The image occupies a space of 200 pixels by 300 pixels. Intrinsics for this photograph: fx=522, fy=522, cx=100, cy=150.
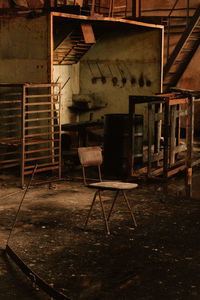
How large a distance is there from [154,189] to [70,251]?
3727 millimetres

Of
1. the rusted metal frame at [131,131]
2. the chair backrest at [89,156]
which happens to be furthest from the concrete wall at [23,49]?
the chair backrest at [89,156]

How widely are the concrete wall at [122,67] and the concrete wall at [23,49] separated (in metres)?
3.73

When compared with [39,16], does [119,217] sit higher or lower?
lower

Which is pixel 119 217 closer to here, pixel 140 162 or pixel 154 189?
pixel 154 189

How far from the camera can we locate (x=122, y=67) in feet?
47.0

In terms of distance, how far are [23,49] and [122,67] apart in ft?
12.5

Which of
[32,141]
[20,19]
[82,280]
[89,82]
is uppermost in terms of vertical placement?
[20,19]

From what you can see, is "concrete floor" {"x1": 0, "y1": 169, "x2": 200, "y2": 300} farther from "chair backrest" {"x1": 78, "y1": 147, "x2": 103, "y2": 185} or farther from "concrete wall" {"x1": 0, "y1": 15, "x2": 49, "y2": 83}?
"concrete wall" {"x1": 0, "y1": 15, "x2": 49, "y2": 83}

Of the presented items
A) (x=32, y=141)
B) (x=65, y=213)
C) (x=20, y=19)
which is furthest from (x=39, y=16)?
(x=65, y=213)

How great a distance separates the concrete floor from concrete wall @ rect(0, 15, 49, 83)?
2.85m

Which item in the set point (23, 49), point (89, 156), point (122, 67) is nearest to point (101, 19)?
point (23, 49)

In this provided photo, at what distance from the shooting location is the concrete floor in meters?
5.43

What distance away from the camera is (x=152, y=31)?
13.8 m

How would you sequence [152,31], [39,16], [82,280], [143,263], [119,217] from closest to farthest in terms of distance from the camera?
[82,280]
[143,263]
[119,217]
[39,16]
[152,31]
